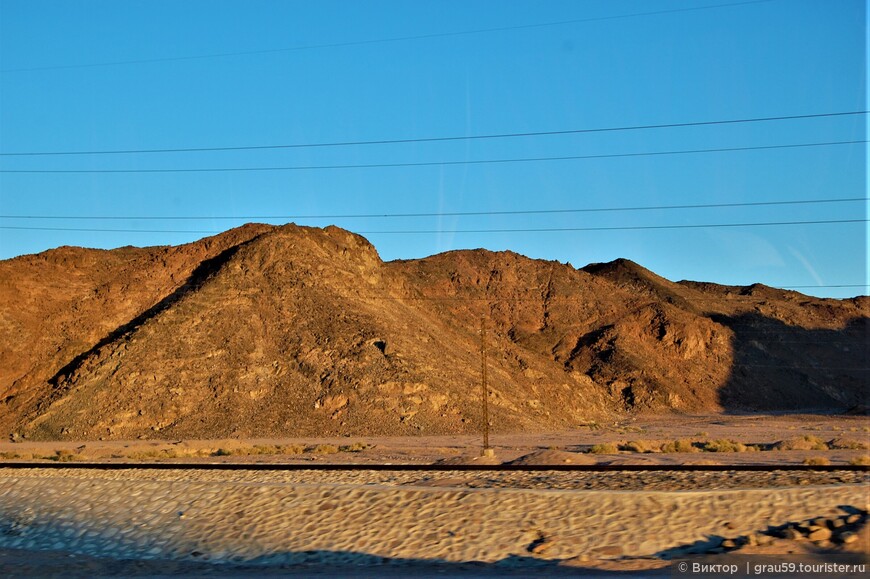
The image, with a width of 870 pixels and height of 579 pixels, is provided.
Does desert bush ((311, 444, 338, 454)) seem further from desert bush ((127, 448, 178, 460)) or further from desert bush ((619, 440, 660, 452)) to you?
desert bush ((619, 440, 660, 452))

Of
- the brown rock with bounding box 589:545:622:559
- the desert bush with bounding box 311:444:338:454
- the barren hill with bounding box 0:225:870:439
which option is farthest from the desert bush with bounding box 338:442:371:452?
the brown rock with bounding box 589:545:622:559

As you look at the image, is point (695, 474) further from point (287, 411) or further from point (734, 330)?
point (734, 330)

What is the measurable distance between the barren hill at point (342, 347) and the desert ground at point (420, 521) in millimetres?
34525

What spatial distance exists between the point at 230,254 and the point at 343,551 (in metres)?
62.5

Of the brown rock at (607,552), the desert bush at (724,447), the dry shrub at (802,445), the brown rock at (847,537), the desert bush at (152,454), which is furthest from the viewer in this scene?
the desert bush at (152,454)

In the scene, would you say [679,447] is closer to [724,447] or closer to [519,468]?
[724,447]

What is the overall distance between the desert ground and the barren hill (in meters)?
34.5

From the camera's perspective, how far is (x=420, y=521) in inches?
754

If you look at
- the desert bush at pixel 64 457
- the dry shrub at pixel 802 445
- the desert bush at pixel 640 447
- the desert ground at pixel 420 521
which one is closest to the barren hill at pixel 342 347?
the desert bush at pixel 64 457

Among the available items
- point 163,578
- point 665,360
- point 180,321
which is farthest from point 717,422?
point 163,578

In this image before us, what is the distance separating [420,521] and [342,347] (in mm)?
47771

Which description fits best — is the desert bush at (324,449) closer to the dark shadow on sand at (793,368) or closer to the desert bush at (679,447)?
the desert bush at (679,447)

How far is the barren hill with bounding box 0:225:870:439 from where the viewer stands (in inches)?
2397

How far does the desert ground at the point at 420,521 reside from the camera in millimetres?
16656
